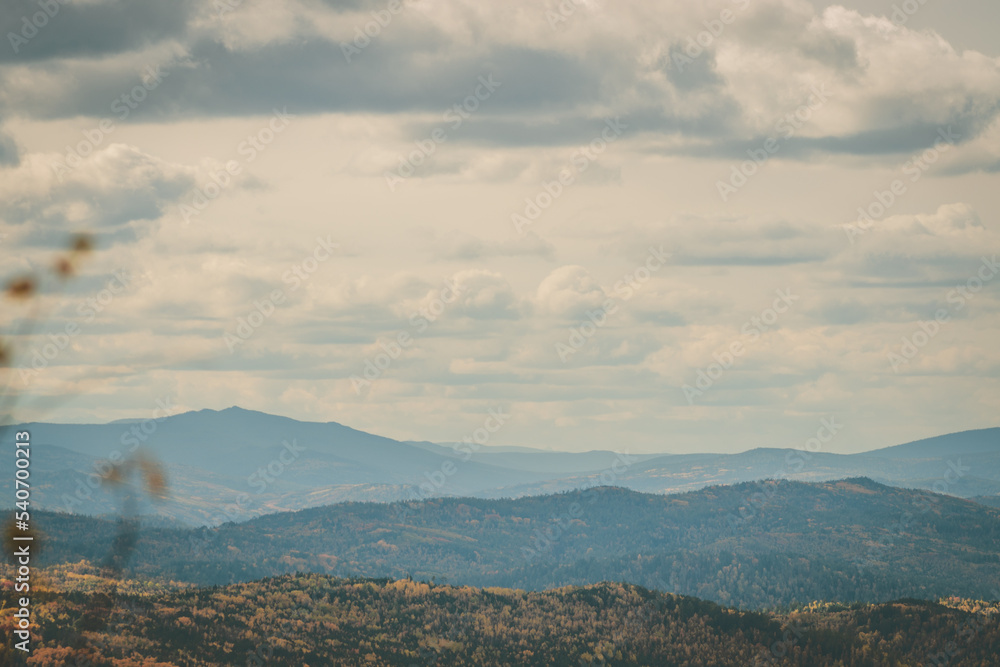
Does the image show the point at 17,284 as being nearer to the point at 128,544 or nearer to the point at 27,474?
the point at 128,544

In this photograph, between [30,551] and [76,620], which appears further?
[76,620]

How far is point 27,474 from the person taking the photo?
71.6 meters

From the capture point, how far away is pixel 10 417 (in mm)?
28047

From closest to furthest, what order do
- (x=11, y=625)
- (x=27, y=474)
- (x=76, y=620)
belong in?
(x=27, y=474) < (x=11, y=625) < (x=76, y=620)

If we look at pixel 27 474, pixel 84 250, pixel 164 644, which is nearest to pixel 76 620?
pixel 164 644

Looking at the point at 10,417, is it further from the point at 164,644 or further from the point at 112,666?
the point at 164,644

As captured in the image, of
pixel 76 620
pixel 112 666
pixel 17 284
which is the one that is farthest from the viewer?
pixel 76 620

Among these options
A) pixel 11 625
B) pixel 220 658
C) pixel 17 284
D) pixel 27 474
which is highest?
pixel 17 284

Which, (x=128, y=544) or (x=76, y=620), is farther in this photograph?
(x=76, y=620)

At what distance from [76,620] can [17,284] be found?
183800 mm

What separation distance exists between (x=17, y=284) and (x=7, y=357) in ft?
9.84

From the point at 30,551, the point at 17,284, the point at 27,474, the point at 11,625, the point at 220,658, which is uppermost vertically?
the point at 17,284

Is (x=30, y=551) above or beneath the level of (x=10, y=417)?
beneath

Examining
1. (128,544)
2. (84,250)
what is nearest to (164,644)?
(128,544)
